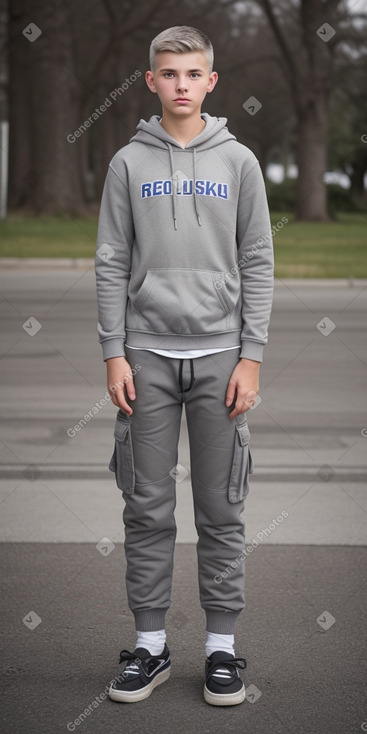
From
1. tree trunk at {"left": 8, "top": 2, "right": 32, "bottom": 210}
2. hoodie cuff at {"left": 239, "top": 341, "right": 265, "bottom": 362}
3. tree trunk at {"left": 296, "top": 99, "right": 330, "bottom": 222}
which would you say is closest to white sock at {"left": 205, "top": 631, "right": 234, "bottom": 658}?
hoodie cuff at {"left": 239, "top": 341, "right": 265, "bottom": 362}

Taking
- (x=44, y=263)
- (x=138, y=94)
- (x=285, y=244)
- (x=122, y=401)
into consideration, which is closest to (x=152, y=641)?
(x=122, y=401)

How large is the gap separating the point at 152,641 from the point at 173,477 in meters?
0.51

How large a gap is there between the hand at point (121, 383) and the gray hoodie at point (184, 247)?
3cm

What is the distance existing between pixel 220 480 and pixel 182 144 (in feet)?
3.31

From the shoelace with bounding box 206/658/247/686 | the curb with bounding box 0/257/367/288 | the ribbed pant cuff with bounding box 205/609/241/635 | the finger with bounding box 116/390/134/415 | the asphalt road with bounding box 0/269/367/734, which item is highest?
the finger with bounding box 116/390/134/415

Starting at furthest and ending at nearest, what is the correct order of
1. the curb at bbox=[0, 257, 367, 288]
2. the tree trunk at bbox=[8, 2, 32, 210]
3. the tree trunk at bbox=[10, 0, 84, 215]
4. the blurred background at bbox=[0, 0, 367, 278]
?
the tree trunk at bbox=[8, 2, 32, 210], the tree trunk at bbox=[10, 0, 84, 215], the blurred background at bbox=[0, 0, 367, 278], the curb at bbox=[0, 257, 367, 288]

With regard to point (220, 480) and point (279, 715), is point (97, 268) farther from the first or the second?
point (279, 715)

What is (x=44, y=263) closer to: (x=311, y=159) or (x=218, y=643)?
(x=218, y=643)

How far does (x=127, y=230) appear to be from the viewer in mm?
3248

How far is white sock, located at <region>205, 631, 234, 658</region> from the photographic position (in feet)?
11.0

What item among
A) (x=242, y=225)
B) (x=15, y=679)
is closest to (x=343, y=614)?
(x=15, y=679)

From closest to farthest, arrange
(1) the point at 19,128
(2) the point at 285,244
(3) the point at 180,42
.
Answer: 1. (3) the point at 180,42
2. (2) the point at 285,244
3. (1) the point at 19,128

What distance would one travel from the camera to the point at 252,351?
324 cm

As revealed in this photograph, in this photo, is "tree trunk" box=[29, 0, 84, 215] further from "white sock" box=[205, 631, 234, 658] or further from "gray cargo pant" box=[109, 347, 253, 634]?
"white sock" box=[205, 631, 234, 658]
